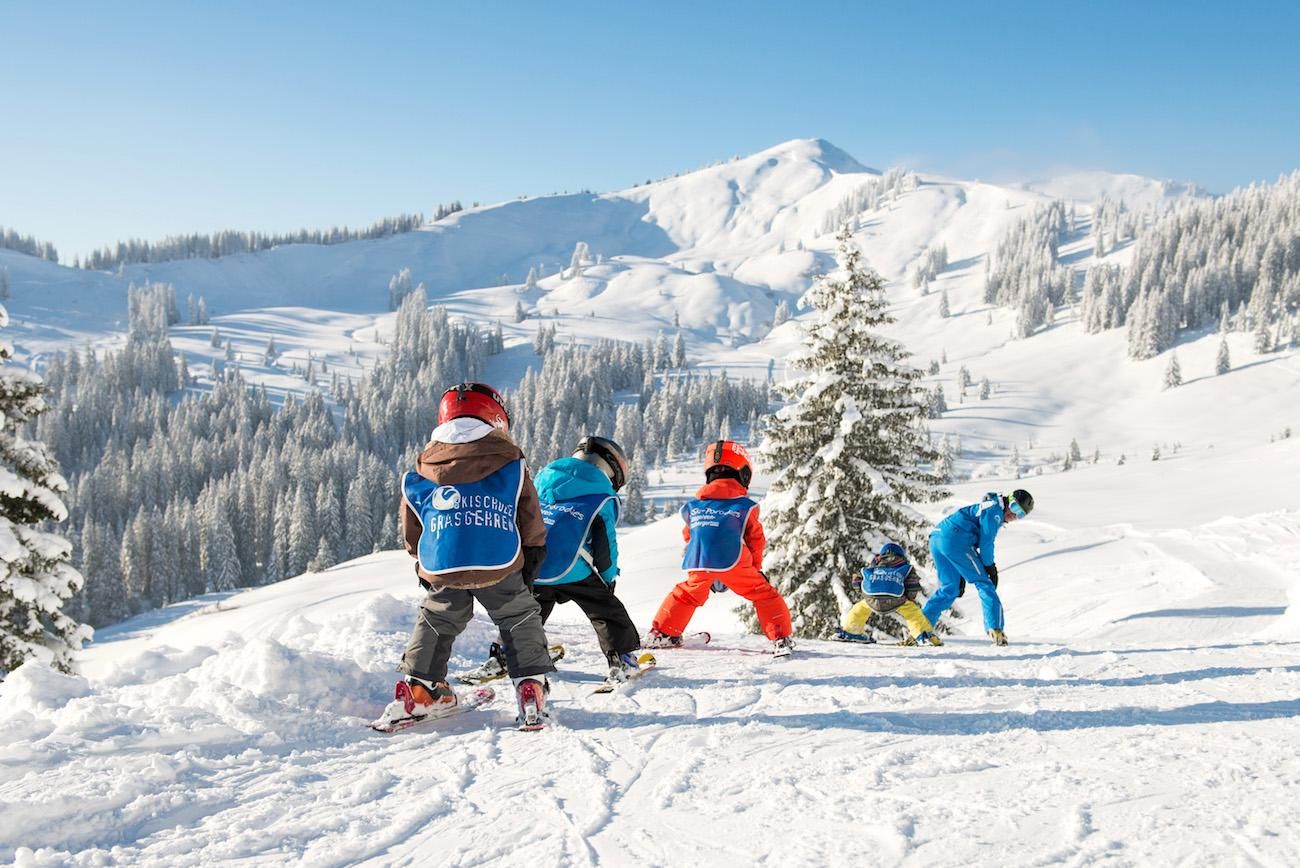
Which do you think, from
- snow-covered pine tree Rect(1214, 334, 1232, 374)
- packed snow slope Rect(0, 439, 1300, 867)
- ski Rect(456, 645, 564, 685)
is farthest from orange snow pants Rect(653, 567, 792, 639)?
snow-covered pine tree Rect(1214, 334, 1232, 374)

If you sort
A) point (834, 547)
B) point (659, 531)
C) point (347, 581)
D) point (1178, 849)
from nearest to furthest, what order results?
point (1178, 849) < point (834, 547) < point (659, 531) < point (347, 581)

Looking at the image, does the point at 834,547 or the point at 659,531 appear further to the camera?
the point at 659,531

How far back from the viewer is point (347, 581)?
4878cm

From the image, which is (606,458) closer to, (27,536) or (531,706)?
(531,706)

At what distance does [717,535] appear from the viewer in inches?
286

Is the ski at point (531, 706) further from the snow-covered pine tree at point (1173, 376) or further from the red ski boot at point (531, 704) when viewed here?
the snow-covered pine tree at point (1173, 376)

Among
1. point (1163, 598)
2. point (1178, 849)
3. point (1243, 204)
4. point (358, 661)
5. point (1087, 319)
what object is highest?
point (1243, 204)

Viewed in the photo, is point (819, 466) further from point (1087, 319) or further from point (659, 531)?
point (1087, 319)

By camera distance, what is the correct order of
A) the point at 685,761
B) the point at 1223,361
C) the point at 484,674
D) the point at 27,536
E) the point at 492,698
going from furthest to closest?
1. the point at 1223,361
2. the point at 27,536
3. the point at 484,674
4. the point at 492,698
5. the point at 685,761

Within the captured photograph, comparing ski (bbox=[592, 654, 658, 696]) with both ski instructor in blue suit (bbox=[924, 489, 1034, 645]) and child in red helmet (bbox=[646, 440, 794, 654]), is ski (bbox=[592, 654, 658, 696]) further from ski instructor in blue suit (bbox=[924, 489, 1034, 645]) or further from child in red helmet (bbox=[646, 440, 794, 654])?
ski instructor in blue suit (bbox=[924, 489, 1034, 645])

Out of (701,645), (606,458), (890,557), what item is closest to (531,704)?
(606,458)

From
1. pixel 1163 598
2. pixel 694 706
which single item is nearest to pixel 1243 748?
pixel 694 706

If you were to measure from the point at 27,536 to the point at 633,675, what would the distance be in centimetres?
1144

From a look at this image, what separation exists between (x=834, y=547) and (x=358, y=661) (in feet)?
34.0
